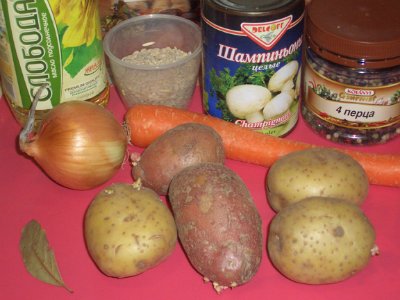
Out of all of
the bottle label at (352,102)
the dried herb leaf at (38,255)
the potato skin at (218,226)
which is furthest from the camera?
the bottle label at (352,102)

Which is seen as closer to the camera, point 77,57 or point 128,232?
point 128,232

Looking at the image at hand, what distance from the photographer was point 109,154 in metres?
1.02

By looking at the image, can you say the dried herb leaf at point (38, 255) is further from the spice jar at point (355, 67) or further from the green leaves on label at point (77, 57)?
the spice jar at point (355, 67)

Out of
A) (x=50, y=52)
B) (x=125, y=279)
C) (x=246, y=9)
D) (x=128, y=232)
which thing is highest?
(x=246, y=9)

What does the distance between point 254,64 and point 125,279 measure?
46cm

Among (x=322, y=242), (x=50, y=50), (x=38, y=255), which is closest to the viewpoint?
(x=322, y=242)

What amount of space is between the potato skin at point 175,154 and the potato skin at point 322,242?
0.63ft

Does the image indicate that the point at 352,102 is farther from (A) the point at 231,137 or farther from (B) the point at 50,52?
(B) the point at 50,52

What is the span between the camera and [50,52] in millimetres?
1062

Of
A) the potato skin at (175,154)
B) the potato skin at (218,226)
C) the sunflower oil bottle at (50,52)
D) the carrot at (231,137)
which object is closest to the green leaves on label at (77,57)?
the sunflower oil bottle at (50,52)

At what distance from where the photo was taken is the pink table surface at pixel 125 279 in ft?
2.93

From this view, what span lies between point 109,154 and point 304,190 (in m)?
0.36

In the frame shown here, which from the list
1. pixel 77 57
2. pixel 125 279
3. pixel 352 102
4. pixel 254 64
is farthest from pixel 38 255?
pixel 352 102

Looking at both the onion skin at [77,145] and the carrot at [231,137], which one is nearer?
the onion skin at [77,145]
